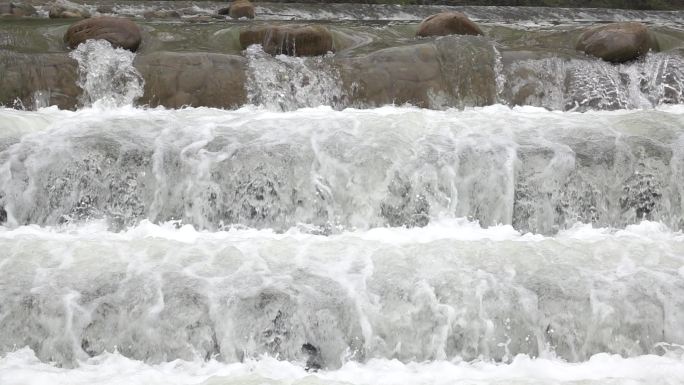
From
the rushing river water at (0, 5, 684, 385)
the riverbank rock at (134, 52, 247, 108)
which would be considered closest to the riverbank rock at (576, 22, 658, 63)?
the rushing river water at (0, 5, 684, 385)

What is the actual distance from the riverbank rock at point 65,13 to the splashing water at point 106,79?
2.38 m

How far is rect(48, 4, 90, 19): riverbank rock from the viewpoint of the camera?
10.9m

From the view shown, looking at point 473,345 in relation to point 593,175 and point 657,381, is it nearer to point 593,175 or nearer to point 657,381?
point 657,381

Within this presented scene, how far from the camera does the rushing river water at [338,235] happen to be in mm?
4758

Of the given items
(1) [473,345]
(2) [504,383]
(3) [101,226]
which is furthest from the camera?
(3) [101,226]

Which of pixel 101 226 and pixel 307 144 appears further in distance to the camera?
pixel 307 144

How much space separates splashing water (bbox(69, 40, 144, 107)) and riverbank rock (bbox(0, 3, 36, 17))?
2.90 metres

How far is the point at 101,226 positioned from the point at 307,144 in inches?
64.3

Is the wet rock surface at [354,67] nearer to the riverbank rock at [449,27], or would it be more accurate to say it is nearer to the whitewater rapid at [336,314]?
the riverbank rock at [449,27]

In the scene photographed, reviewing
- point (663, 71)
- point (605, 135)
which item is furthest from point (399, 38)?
point (605, 135)

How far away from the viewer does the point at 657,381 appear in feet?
14.7

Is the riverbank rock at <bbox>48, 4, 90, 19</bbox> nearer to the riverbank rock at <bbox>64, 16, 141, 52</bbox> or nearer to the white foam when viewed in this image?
the riverbank rock at <bbox>64, 16, 141, 52</bbox>

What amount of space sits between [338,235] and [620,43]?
4819 millimetres

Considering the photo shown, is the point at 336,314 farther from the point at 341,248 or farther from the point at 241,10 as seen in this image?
the point at 241,10
